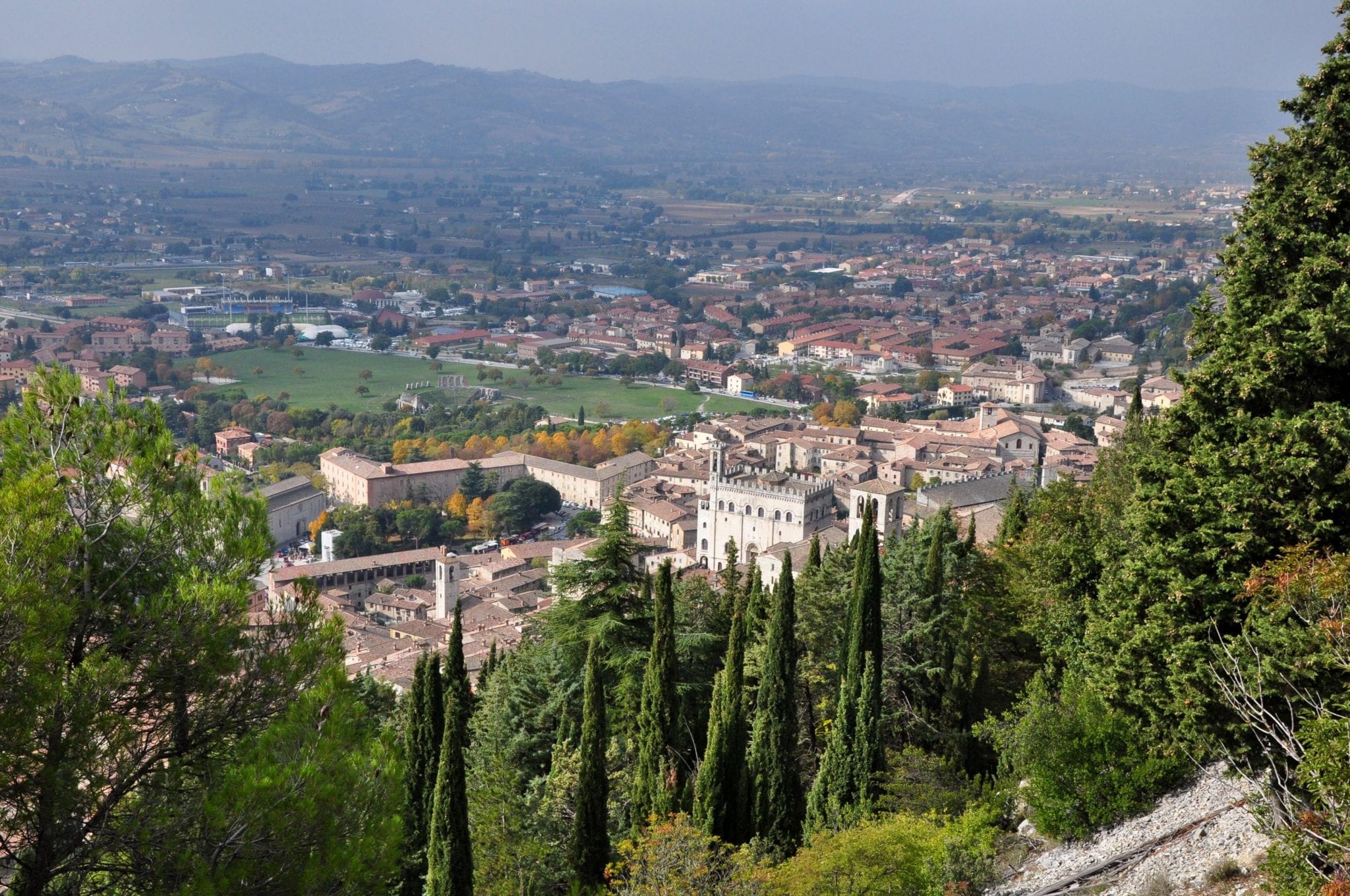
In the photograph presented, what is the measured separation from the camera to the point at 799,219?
538ft

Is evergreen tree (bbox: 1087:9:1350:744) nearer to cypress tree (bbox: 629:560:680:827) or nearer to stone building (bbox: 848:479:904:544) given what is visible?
cypress tree (bbox: 629:560:680:827)

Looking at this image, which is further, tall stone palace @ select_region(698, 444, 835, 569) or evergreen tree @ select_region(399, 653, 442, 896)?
tall stone palace @ select_region(698, 444, 835, 569)

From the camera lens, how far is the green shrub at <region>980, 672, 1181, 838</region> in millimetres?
9898

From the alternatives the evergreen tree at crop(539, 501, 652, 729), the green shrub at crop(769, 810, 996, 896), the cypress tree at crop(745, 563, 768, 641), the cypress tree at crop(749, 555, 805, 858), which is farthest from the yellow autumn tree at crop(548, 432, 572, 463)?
the green shrub at crop(769, 810, 996, 896)

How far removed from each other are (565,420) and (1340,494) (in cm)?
5279

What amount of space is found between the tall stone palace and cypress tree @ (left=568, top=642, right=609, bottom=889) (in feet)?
77.1

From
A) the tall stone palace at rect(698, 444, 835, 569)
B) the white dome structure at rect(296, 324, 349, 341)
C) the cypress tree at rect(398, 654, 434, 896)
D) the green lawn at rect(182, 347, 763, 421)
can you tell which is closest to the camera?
the cypress tree at rect(398, 654, 434, 896)

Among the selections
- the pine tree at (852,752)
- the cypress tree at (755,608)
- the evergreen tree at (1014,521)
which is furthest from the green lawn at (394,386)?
the pine tree at (852,752)

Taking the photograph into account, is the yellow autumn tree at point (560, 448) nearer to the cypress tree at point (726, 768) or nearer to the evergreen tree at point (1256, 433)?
the cypress tree at point (726, 768)

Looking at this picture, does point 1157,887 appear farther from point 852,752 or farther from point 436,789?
point 436,789

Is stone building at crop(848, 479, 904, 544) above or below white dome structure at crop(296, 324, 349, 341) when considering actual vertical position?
above

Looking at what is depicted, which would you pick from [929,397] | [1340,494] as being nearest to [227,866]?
[1340,494]

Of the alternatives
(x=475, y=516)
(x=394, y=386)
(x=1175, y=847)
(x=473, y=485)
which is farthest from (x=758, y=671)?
(x=394, y=386)

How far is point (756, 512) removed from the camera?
119 feet
